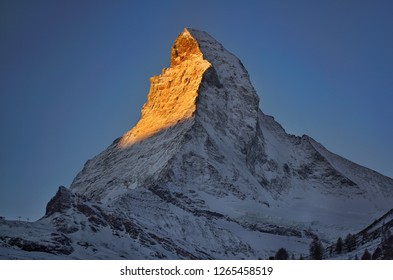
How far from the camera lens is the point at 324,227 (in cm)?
17612

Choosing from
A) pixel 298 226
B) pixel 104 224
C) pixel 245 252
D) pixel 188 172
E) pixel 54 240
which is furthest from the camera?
pixel 188 172

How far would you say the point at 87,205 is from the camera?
115 metres

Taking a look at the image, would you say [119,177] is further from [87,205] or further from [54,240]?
[54,240]

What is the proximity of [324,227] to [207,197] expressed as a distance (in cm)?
2524
